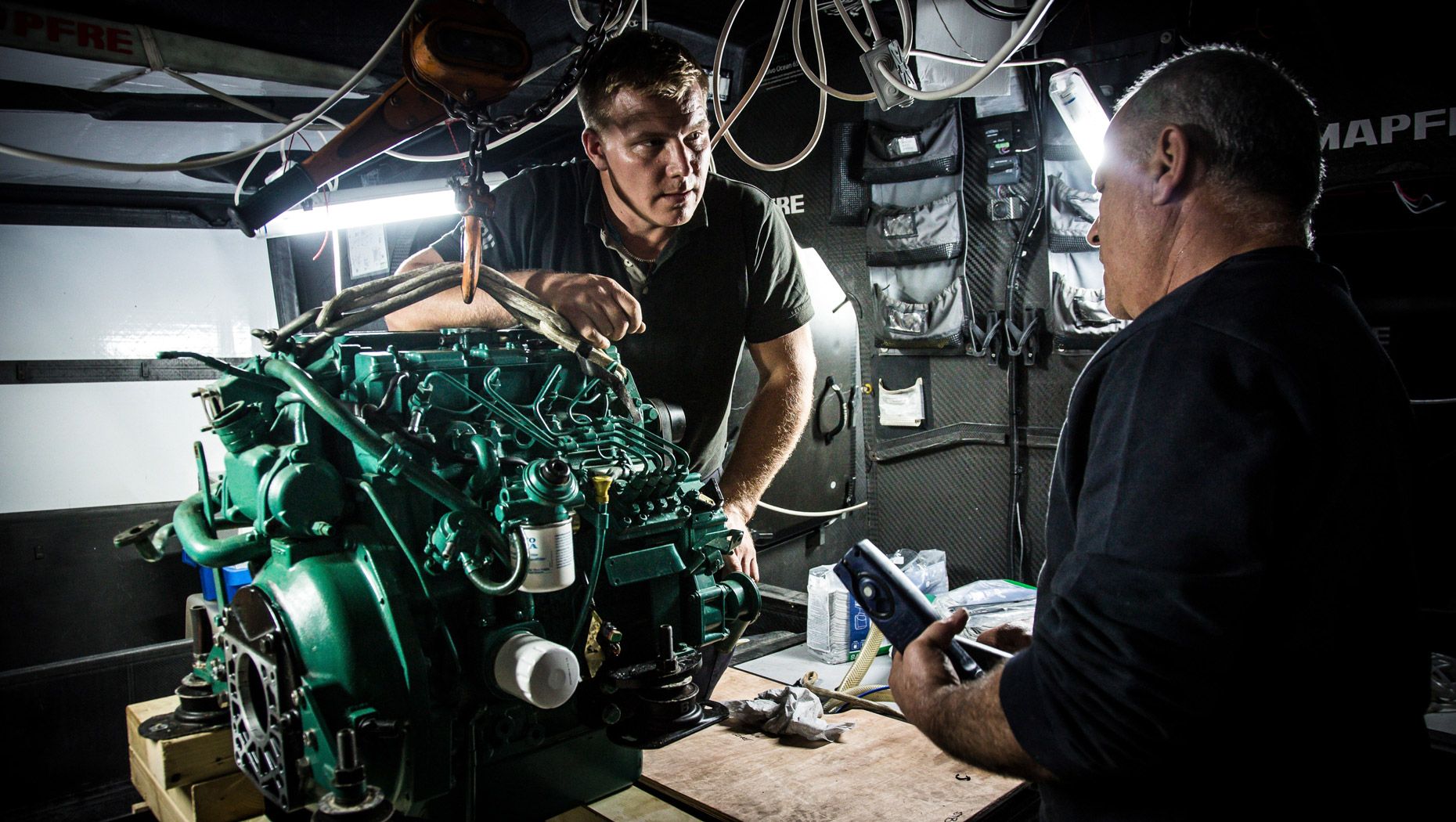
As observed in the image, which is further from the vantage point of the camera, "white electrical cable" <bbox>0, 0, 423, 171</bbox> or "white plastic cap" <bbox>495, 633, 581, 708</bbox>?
"white electrical cable" <bbox>0, 0, 423, 171</bbox>

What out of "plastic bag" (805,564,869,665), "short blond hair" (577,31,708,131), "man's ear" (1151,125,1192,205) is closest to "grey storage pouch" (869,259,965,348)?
"plastic bag" (805,564,869,665)

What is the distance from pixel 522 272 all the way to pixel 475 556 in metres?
0.68

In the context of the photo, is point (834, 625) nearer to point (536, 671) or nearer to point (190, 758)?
point (536, 671)

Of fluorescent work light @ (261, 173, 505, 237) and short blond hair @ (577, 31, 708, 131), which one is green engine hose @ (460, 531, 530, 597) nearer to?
short blond hair @ (577, 31, 708, 131)

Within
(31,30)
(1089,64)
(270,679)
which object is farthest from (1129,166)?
(1089,64)

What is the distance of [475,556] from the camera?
1.29 meters

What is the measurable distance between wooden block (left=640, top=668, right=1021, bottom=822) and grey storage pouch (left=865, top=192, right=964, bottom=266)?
3.58 m

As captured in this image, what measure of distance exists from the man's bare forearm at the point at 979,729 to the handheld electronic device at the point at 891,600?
125 millimetres

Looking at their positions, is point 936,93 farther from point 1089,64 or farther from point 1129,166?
point 1089,64

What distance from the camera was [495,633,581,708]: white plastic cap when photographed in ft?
4.13

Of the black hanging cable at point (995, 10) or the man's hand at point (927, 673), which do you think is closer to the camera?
the man's hand at point (927, 673)

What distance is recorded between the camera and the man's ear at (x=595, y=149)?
7.29 ft

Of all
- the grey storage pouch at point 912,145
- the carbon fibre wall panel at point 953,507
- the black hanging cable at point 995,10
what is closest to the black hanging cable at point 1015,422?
the carbon fibre wall panel at point 953,507

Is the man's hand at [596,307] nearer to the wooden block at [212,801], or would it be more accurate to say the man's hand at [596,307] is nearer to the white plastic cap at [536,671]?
the white plastic cap at [536,671]
